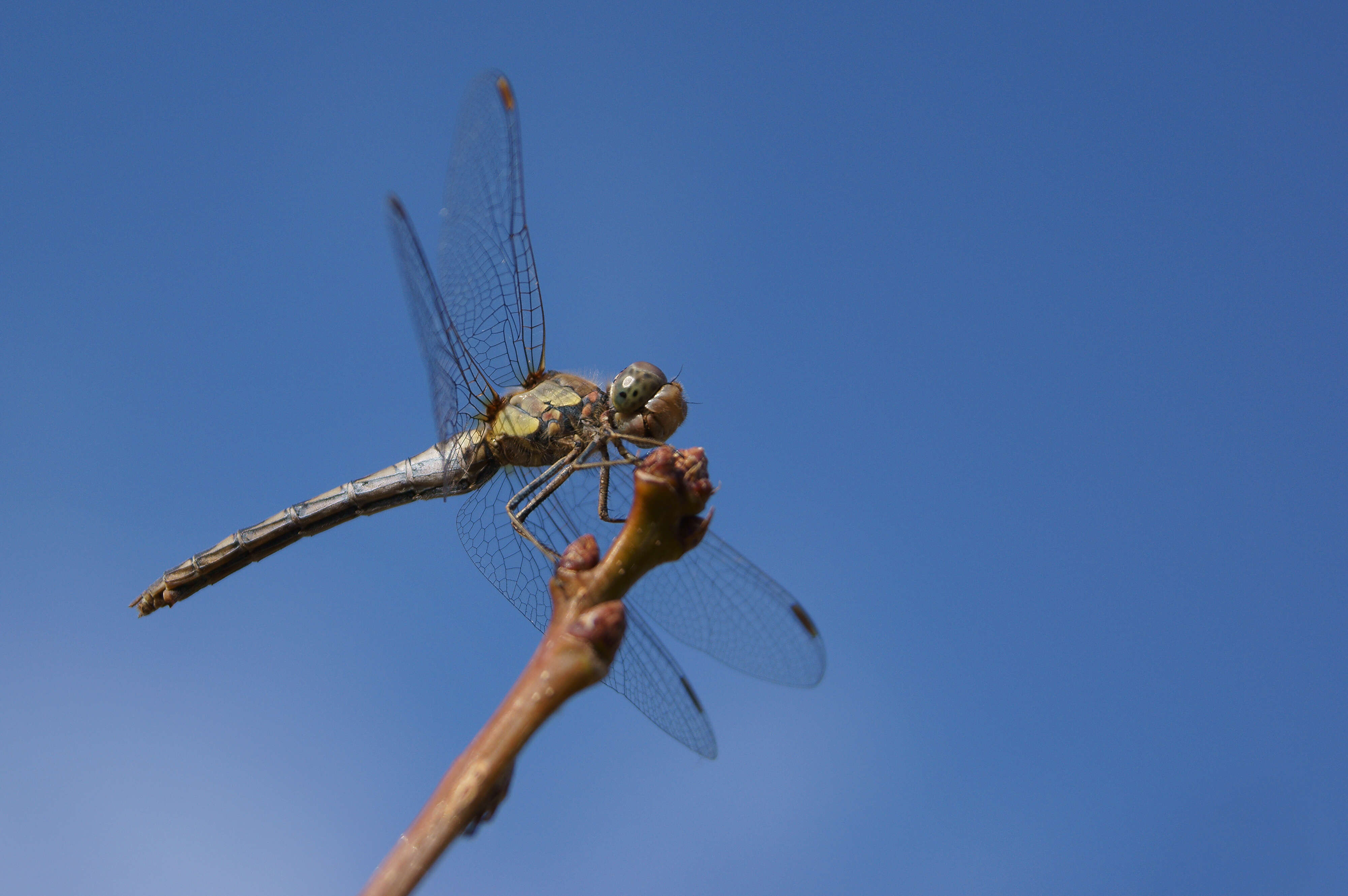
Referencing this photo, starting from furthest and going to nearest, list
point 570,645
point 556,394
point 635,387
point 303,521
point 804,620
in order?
point 303,521 → point 556,394 → point 635,387 → point 804,620 → point 570,645

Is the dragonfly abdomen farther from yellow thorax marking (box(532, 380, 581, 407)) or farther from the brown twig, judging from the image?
the brown twig

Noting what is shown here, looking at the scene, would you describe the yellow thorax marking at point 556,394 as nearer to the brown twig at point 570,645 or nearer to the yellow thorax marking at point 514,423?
the yellow thorax marking at point 514,423

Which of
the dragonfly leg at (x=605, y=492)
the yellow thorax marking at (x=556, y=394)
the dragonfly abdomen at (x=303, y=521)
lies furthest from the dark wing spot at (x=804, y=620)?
the dragonfly abdomen at (x=303, y=521)

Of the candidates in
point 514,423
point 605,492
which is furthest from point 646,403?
point 514,423

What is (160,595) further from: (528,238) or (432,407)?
(528,238)

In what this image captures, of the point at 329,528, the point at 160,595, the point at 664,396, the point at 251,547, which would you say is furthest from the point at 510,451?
the point at 160,595

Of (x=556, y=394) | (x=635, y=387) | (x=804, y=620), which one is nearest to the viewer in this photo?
(x=804, y=620)

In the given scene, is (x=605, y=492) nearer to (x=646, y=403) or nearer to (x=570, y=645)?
(x=646, y=403)
